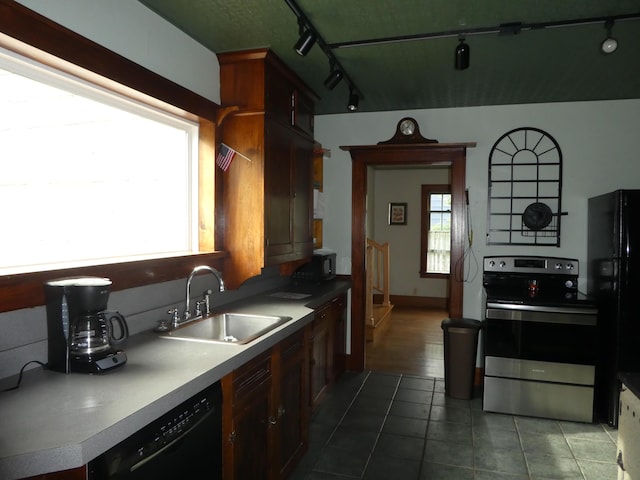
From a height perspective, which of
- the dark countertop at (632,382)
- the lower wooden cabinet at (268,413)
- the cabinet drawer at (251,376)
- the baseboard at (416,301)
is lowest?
the baseboard at (416,301)

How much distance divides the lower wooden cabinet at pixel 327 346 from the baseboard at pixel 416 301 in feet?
11.5

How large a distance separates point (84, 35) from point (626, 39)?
2.87 metres

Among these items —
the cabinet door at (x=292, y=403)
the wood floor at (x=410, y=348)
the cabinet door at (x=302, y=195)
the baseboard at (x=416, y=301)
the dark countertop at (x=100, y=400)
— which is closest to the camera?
the dark countertop at (x=100, y=400)

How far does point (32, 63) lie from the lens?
172cm

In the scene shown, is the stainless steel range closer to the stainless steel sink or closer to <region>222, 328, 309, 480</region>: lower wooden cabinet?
<region>222, 328, 309, 480</region>: lower wooden cabinet

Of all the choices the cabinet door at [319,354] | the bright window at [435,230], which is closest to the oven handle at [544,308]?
the cabinet door at [319,354]

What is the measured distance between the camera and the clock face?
4059 mm

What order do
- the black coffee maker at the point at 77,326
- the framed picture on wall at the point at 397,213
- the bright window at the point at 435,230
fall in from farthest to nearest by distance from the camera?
the framed picture on wall at the point at 397,213 → the bright window at the point at 435,230 → the black coffee maker at the point at 77,326

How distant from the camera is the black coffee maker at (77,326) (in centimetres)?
157

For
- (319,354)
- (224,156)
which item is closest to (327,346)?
(319,354)

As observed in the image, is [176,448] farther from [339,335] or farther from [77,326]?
[339,335]

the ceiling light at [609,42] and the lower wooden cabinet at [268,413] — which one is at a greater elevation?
the ceiling light at [609,42]

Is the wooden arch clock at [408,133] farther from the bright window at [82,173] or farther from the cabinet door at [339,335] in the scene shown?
the bright window at [82,173]

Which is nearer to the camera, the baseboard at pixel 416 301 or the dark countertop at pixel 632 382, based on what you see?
the dark countertop at pixel 632 382
